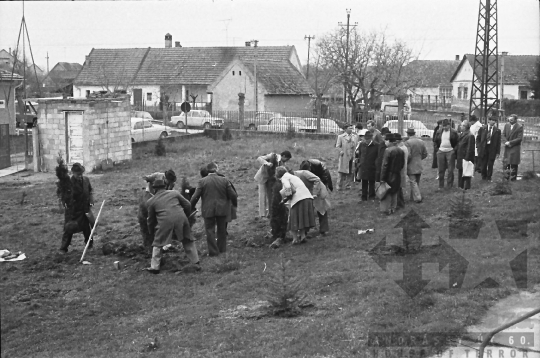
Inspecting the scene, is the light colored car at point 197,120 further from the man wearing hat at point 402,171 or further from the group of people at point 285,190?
the man wearing hat at point 402,171

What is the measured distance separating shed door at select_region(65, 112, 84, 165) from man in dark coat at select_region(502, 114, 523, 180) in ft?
46.1

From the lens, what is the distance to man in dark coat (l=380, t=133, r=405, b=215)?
46.6 feet

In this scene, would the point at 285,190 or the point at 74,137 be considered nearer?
the point at 285,190

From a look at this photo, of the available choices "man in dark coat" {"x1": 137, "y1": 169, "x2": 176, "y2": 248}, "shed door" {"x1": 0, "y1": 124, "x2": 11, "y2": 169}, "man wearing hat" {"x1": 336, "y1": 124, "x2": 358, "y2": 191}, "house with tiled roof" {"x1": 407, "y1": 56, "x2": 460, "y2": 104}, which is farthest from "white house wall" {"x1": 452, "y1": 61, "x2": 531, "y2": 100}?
"man in dark coat" {"x1": 137, "y1": 169, "x2": 176, "y2": 248}

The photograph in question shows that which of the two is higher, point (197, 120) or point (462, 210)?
point (197, 120)

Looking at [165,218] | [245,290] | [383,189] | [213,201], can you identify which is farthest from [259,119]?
[245,290]

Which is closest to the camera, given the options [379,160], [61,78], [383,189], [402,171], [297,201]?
[297,201]

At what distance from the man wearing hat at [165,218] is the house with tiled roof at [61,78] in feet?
161

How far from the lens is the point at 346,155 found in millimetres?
17859

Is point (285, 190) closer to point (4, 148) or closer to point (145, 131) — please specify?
point (4, 148)

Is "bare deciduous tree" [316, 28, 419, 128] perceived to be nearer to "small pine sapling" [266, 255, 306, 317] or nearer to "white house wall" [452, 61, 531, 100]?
"white house wall" [452, 61, 531, 100]

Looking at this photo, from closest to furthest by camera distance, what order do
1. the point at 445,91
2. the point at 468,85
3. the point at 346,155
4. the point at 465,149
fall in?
the point at 465,149 → the point at 346,155 → the point at 468,85 → the point at 445,91

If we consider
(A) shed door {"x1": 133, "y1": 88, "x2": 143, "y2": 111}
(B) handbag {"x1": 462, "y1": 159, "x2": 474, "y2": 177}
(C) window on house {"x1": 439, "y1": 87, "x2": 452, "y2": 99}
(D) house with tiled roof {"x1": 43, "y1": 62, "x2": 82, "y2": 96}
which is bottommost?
(B) handbag {"x1": 462, "y1": 159, "x2": 474, "y2": 177}

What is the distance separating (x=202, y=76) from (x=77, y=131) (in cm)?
3242
